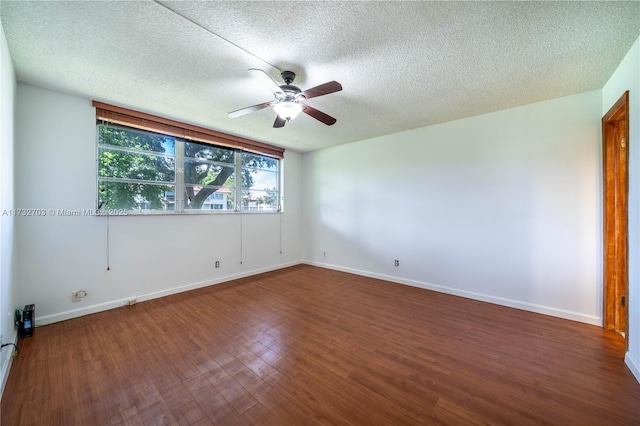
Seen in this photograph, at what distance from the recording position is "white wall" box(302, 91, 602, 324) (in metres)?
2.73

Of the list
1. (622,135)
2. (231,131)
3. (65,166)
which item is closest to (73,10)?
(65,166)

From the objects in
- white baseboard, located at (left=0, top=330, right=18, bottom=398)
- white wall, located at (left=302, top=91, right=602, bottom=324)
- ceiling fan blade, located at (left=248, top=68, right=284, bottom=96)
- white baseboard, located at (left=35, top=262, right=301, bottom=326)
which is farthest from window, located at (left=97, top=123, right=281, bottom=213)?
ceiling fan blade, located at (left=248, top=68, right=284, bottom=96)

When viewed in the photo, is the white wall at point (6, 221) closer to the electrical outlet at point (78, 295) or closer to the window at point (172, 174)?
the electrical outlet at point (78, 295)

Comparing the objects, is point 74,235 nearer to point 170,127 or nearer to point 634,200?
point 170,127

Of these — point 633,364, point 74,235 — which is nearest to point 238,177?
point 74,235

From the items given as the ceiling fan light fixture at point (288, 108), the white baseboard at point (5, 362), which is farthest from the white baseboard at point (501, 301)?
the white baseboard at point (5, 362)

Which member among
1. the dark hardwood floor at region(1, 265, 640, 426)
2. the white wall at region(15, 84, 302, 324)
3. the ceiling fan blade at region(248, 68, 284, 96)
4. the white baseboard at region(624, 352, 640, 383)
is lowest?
the dark hardwood floor at region(1, 265, 640, 426)

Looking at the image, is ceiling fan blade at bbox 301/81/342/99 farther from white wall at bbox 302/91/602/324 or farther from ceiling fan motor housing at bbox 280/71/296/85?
white wall at bbox 302/91/602/324

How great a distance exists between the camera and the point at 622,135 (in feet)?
8.01

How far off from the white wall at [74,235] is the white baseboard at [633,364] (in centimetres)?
480

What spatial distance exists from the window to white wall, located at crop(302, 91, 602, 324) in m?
2.00

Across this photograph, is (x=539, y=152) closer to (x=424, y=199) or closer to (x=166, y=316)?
(x=424, y=199)

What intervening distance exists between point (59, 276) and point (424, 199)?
4.87m

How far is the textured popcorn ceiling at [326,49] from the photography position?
5.23ft
